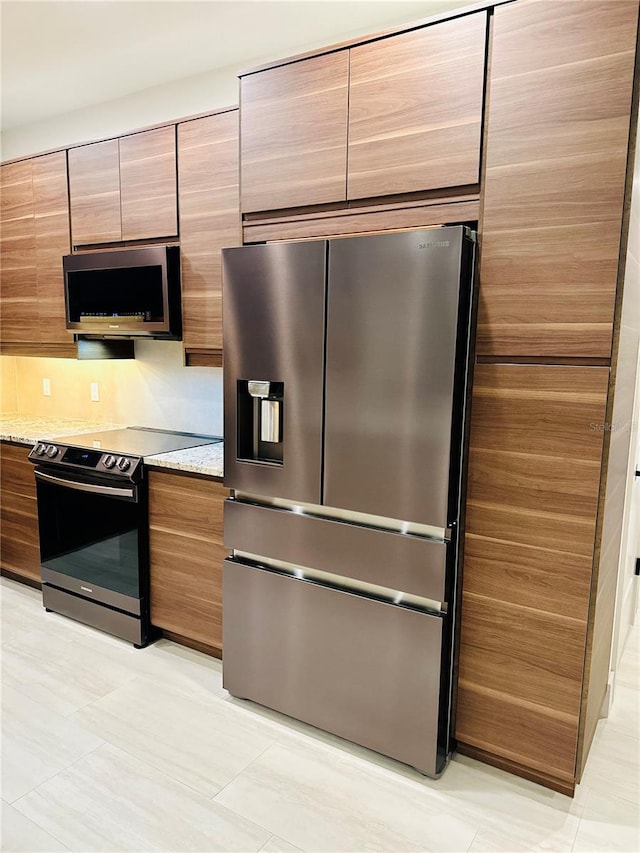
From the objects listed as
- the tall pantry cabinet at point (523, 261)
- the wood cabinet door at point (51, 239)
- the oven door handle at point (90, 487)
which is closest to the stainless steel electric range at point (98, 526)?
the oven door handle at point (90, 487)

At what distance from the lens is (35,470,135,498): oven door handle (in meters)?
2.66

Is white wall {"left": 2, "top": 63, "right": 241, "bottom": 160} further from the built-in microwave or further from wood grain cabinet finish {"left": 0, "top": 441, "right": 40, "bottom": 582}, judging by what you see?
wood grain cabinet finish {"left": 0, "top": 441, "right": 40, "bottom": 582}

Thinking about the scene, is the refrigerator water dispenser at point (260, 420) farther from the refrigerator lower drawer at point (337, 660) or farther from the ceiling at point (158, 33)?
the ceiling at point (158, 33)

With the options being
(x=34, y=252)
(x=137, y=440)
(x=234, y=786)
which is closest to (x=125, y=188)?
(x=34, y=252)

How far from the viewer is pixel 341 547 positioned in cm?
202

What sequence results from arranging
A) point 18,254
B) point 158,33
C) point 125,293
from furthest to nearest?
point 18,254 → point 125,293 → point 158,33

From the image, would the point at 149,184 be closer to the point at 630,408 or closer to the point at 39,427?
the point at 39,427

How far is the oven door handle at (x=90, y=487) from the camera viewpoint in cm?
266

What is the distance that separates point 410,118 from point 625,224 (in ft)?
2.53

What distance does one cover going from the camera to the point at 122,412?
142 inches

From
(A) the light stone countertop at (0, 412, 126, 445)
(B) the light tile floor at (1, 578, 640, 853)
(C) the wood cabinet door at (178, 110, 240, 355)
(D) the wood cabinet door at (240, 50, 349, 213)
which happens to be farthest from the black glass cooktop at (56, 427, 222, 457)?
(D) the wood cabinet door at (240, 50, 349, 213)

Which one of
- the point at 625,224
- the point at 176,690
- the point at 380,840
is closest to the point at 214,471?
the point at 176,690

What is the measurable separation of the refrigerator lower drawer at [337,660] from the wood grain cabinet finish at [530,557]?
0.62 ft

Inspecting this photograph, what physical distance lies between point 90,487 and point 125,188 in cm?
152
